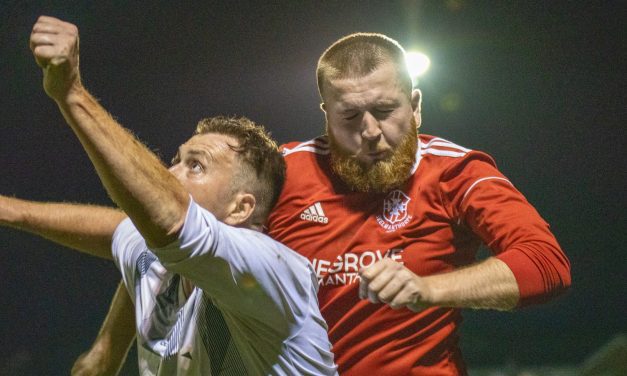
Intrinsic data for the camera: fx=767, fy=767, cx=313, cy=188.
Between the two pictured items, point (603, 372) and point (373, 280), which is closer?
point (373, 280)

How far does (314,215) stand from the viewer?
2.31m

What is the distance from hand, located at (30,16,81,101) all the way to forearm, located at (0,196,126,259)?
36.1 inches

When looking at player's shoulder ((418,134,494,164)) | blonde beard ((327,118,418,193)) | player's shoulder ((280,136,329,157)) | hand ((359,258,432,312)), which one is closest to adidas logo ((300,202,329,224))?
blonde beard ((327,118,418,193))

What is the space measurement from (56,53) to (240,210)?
2.62ft

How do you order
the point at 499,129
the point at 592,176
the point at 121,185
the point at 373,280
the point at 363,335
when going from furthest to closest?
the point at 592,176, the point at 499,129, the point at 363,335, the point at 373,280, the point at 121,185

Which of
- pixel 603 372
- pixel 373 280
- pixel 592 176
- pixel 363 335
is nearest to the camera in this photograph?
pixel 373 280

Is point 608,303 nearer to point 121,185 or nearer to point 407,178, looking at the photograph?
point 407,178

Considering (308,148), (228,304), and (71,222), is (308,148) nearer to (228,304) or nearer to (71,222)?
(71,222)

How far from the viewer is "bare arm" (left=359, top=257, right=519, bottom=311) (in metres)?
1.47

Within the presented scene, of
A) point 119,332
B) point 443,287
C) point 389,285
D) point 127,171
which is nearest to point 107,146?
point 127,171

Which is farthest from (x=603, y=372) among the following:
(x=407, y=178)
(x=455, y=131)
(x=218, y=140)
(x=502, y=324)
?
(x=218, y=140)

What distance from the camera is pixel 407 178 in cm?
229

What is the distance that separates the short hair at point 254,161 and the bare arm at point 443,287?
0.54 metres

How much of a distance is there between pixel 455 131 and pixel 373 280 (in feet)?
19.8
